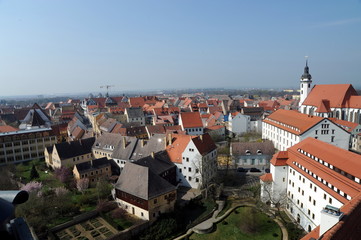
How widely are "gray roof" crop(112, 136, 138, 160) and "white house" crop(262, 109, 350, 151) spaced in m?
36.5

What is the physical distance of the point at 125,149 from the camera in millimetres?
51688

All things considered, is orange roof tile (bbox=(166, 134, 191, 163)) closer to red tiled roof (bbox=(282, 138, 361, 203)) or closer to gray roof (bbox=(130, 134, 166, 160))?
gray roof (bbox=(130, 134, 166, 160))

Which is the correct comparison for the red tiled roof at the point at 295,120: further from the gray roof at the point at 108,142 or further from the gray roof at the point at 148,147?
the gray roof at the point at 108,142

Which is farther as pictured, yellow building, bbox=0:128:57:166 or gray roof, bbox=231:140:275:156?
yellow building, bbox=0:128:57:166

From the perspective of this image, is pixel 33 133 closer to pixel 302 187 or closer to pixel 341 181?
pixel 302 187

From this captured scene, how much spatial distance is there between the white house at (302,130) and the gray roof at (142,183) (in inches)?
1356

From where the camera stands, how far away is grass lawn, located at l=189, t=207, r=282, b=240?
106 feet

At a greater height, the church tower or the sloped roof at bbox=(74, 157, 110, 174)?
the church tower

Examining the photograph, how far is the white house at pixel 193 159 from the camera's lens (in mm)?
44062

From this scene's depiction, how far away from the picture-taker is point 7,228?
4.32 m

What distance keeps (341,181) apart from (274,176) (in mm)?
11509

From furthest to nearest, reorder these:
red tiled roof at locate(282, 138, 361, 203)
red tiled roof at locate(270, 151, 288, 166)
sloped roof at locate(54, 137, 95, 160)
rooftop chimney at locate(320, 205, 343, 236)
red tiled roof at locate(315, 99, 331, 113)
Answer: red tiled roof at locate(315, 99, 331, 113) < sloped roof at locate(54, 137, 95, 160) < red tiled roof at locate(270, 151, 288, 166) < red tiled roof at locate(282, 138, 361, 203) < rooftop chimney at locate(320, 205, 343, 236)

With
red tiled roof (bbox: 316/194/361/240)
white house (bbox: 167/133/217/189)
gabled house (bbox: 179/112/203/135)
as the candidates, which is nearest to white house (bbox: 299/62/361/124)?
gabled house (bbox: 179/112/203/135)

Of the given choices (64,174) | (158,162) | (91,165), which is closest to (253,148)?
(158,162)
